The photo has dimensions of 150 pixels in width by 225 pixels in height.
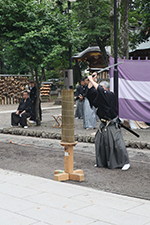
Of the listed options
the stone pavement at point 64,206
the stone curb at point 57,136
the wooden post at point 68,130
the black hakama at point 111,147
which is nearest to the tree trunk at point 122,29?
the stone curb at point 57,136

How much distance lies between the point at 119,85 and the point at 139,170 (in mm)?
5345

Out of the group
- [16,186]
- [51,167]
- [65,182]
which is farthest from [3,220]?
[51,167]

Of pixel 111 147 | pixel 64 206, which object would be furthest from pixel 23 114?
pixel 64 206

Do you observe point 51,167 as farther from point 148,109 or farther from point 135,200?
point 148,109

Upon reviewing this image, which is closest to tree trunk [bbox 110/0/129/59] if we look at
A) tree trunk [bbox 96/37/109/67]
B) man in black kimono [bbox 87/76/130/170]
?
man in black kimono [bbox 87/76/130/170]

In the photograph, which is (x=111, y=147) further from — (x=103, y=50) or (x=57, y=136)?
(x=103, y=50)

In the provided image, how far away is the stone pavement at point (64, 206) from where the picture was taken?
4.01 meters

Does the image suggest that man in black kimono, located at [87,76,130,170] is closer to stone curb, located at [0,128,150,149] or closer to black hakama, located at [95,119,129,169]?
black hakama, located at [95,119,129,169]

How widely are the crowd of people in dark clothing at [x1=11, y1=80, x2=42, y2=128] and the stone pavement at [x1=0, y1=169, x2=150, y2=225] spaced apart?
8303 millimetres

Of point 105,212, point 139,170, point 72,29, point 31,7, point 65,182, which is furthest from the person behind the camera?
point 72,29

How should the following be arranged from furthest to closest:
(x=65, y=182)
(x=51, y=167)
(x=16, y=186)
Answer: (x=51, y=167)
(x=65, y=182)
(x=16, y=186)

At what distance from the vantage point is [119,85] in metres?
11.8

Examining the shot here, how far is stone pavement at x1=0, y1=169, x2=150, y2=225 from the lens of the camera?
4.01 metres

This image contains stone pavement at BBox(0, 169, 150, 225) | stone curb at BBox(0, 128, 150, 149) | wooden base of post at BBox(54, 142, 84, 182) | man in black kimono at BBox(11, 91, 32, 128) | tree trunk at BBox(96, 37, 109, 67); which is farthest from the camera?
tree trunk at BBox(96, 37, 109, 67)
